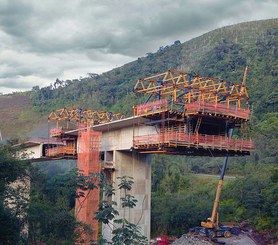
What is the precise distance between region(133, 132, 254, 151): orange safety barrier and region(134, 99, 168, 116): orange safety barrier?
1.56 m

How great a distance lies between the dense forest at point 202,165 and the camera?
37.8m

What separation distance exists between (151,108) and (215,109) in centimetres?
392

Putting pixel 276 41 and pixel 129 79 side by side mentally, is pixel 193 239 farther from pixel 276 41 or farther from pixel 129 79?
pixel 129 79

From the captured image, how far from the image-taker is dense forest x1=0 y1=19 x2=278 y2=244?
3775 centimetres

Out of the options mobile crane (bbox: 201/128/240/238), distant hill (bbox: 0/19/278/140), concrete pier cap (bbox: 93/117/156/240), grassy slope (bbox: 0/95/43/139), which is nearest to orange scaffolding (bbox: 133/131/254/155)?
concrete pier cap (bbox: 93/117/156/240)

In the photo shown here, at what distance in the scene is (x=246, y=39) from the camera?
422ft

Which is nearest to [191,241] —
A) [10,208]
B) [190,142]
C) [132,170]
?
[132,170]

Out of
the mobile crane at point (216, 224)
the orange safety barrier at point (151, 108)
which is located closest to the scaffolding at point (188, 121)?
the orange safety barrier at point (151, 108)

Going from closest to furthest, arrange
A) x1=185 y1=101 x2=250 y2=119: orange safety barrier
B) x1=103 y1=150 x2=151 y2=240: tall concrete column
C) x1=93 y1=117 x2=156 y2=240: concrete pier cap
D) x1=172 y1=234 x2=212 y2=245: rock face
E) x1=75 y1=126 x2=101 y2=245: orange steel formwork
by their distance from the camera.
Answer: x1=185 y1=101 x2=250 y2=119: orange safety barrier < x1=93 y1=117 x2=156 y2=240: concrete pier cap < x1=103 y1=150 x2=151 y2=240: tall concrete column < x1=75 y1=126 x2=101 y2=245: orange steel formwork < x1=172 y1=234 x2=212 y2=245: rock face

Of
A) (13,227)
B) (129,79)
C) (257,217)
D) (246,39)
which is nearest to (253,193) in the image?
(257,217)

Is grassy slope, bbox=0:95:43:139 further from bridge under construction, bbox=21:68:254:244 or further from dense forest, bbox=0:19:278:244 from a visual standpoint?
bridge under construction, bbox=21:68:254:244

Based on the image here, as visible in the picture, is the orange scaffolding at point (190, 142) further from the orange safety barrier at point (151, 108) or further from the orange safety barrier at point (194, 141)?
the orange safety barrier at point (151, 108)

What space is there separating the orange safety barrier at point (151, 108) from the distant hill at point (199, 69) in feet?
150

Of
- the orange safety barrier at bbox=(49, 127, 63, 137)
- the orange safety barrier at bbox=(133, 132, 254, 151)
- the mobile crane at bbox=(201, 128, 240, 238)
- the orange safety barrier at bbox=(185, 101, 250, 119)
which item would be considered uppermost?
the orange safety barrier at bbox=(185, 101, 250, 119)
